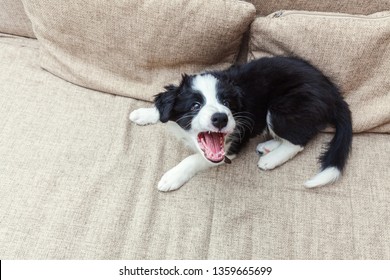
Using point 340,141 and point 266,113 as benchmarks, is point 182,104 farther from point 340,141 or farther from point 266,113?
point 340,141

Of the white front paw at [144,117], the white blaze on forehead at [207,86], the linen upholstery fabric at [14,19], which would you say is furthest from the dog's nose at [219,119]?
the linen upholstery fabric at [14,19]

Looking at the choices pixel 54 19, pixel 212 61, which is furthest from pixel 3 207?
pixel 212 61

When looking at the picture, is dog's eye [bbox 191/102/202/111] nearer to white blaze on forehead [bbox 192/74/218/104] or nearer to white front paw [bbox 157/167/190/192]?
white blaze on forehead [bbox 192/74/218/104]

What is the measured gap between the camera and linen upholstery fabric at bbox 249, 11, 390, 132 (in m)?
1.50

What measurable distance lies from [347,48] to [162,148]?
847 mm

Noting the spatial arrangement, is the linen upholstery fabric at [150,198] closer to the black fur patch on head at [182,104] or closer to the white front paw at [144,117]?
the white front paw at [144,117]

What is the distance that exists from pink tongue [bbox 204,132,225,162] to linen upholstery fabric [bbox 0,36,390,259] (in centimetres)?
15

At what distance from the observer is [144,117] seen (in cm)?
166

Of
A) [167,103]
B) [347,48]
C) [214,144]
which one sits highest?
[347,48]

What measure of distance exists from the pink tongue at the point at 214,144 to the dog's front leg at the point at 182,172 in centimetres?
10

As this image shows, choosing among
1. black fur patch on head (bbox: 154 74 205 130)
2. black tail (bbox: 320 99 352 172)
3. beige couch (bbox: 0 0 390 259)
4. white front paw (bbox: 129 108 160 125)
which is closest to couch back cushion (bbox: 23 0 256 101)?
beige couch (bbox: 0 0 390 259)

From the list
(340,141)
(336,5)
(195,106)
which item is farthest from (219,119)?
(336,5)
